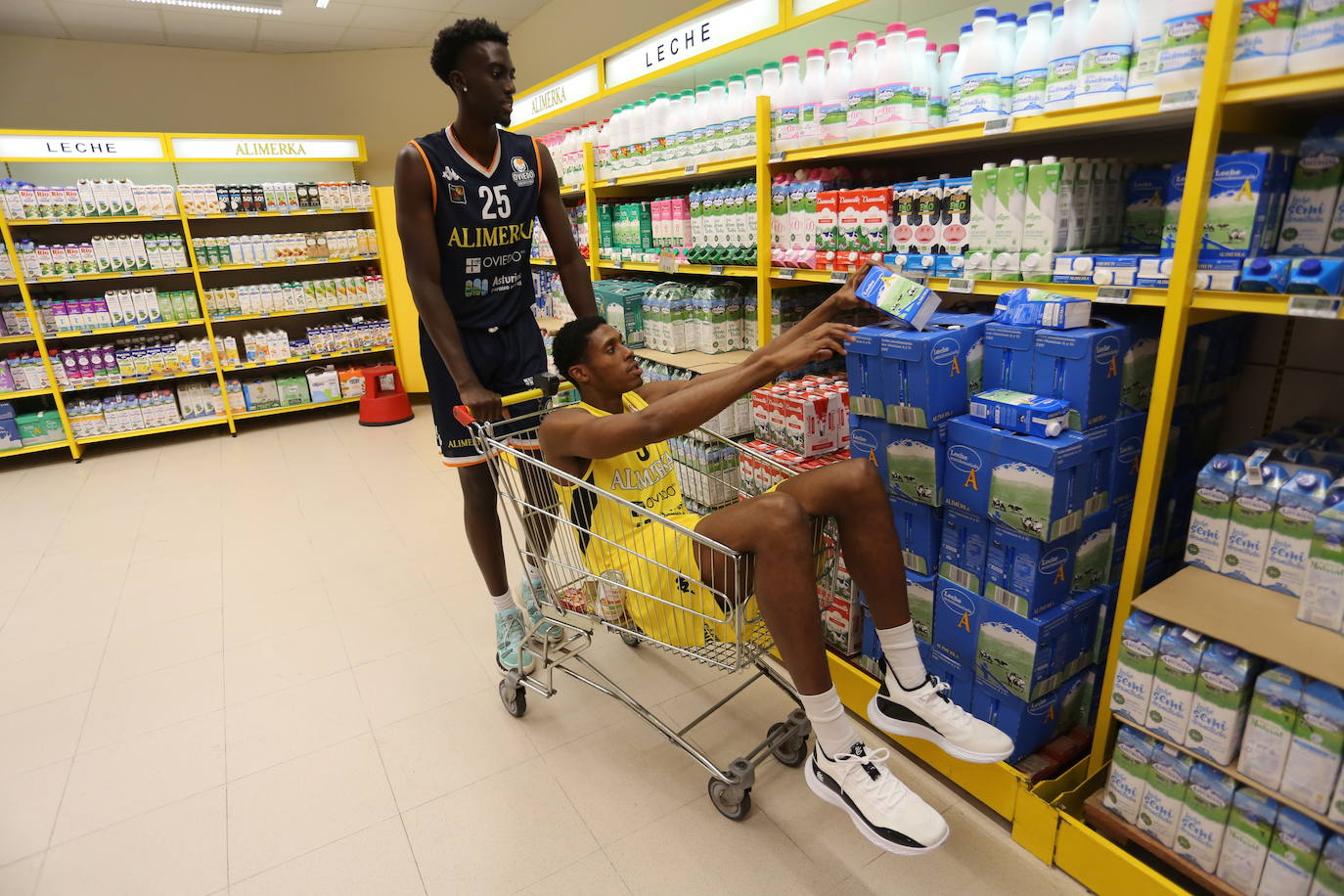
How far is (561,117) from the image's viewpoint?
15.0 feet

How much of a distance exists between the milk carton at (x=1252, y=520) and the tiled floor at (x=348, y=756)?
88 centimetres

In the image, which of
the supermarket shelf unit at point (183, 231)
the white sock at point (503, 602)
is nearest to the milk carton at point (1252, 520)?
the white sock at point (503, 602)

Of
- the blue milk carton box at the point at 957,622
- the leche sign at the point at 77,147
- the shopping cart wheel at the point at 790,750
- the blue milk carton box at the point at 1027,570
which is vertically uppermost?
the leche sign at the point at 77,147

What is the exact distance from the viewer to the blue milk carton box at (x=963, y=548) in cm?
188

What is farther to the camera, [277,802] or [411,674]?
[411,674]

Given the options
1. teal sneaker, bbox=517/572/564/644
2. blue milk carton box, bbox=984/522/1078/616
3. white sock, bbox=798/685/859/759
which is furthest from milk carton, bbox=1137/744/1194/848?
teal sneaker, bbox=517/572/564/644

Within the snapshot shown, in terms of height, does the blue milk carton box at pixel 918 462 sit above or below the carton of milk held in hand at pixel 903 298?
below

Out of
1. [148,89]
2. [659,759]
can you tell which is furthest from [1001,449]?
[148,89]

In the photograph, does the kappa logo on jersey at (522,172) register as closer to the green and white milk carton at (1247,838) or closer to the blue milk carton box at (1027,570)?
the blue milk carton box at (1027,570)

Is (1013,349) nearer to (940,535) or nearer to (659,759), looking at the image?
(940,535)

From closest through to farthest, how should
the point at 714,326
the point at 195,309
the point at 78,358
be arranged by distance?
1. the point at 714,326
2. the point at 78,358
3. the point at 195,309

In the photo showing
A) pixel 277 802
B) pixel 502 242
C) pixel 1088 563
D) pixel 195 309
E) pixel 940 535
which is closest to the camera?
pixel 1088 563

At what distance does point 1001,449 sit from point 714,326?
170cm

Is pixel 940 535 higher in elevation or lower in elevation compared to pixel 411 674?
higher
